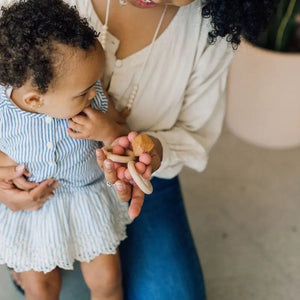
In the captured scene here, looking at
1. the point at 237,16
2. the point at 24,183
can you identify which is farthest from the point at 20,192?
the point at 237,16

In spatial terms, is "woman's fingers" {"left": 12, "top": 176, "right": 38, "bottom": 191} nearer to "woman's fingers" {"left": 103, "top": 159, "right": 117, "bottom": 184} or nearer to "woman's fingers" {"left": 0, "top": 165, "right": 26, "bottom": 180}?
"woman's fingers" {"left": 0, "top": 165, "right": 26, "bottom": 180}

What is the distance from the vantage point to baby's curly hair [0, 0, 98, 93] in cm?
79

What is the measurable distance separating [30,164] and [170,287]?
0.43 m

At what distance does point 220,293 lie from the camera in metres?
1.49

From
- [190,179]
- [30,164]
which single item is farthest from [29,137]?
[190,179]

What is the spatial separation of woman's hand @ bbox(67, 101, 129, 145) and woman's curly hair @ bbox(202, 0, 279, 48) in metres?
0.29

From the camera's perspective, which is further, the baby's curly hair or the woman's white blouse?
the woman's white blouse

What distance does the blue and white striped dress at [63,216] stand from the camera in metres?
0.99

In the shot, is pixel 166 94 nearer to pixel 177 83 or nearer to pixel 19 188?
pixel 177 83

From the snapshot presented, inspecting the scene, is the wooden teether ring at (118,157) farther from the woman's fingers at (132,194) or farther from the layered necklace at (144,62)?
the layered necklace at (144,62)

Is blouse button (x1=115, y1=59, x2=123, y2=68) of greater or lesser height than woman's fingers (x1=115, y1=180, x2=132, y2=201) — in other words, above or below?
above

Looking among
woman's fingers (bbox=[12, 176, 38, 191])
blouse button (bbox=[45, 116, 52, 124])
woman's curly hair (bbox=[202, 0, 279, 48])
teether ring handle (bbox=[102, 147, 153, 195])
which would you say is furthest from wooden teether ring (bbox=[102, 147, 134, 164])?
woman's curly hair (bbox=[202, 0, 279, 48])

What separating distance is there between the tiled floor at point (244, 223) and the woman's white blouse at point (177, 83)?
1.59 ft

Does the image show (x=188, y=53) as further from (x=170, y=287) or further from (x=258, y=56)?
(x=258, y=56)
